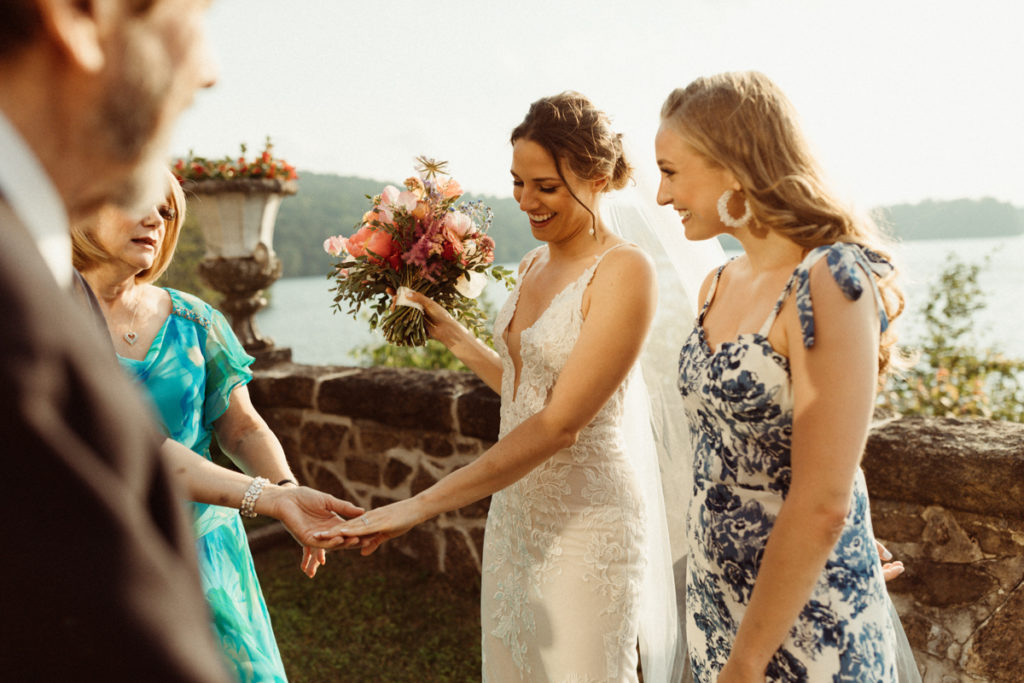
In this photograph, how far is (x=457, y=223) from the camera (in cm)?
283

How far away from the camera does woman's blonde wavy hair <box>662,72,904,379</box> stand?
1656 mm

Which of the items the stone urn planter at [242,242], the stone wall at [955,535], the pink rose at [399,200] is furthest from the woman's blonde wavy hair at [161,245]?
the stone urn planter at [242,242]

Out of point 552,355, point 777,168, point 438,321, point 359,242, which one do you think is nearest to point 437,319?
point 438,321

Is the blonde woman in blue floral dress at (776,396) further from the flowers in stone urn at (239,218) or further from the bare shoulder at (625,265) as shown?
the flowers in stone urn at (239,218)

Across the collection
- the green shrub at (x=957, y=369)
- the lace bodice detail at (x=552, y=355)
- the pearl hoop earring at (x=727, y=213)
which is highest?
the pearl hoop earring at (x=727, y=213)

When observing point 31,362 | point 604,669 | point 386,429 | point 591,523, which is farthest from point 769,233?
point 386,429

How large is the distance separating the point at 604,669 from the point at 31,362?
2.18 m

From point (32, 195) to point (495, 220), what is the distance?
2472 mm

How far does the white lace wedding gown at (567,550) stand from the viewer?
2.35m

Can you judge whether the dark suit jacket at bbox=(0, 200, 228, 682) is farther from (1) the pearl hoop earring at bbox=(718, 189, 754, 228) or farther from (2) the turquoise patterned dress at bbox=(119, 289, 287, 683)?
(2) the turquoise patterned dress at bbox=(119, 289, 287, 683)

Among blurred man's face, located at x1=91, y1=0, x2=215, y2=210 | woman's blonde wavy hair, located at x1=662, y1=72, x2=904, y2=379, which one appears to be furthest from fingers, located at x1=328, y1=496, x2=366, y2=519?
blurred man's face, located at x1=91, y1=0, x2=215, y2=210

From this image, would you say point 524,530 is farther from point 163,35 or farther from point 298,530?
point 163,35

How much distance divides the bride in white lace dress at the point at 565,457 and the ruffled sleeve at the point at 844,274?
79 centimetres

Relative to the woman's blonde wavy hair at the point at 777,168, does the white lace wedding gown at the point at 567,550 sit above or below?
below
